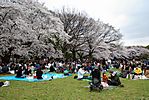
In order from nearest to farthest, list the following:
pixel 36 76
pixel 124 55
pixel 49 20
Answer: pixel 36 76 → pixel 49 20 → pixel 124 55

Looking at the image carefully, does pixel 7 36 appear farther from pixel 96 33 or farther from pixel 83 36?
pixel 96 33

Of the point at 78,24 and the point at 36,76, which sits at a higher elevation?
the point at 78,24

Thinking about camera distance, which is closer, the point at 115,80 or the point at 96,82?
the point at 96,82

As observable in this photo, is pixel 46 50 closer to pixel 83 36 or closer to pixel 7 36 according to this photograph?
pixel 7 36

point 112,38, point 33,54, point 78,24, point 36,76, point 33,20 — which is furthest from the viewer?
point 112,38

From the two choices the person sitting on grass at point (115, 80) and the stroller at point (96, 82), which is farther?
the person sitting on grass at point (115, 80)

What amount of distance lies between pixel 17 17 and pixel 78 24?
20893 mm

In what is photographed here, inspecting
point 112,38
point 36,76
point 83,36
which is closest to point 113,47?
point 112,38

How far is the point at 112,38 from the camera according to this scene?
186 feet

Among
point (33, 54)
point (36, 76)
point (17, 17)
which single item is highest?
point (17, 17)

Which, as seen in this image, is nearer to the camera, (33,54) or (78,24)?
(33,54)

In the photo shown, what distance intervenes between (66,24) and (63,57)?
20.9 feet

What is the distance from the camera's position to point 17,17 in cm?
2506

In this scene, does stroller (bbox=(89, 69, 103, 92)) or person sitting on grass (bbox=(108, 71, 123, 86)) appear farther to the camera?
person sitting on grass (bbox=(108, 71, 123, 86))
